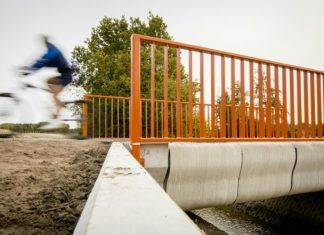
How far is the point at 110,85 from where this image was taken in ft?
52.2

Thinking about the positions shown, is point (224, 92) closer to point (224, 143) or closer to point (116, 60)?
point (224, 143)

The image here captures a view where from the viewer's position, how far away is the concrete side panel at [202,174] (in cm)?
286

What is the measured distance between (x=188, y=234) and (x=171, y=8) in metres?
22.3

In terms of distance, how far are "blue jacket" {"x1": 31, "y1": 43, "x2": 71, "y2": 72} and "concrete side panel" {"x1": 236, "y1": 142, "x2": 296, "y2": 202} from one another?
3.95 m

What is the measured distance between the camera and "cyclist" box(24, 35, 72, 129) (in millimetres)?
5094

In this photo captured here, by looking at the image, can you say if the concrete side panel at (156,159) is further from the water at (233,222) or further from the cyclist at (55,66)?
the water at (233,222)

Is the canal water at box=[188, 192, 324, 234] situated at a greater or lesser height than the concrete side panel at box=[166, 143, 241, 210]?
lesser

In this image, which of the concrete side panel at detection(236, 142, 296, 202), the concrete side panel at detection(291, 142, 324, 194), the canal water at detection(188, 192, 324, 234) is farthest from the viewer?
the canal water at detection(188, 192, 324, 234)

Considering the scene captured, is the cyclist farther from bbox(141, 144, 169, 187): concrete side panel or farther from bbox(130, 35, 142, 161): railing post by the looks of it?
bbox(141, 144, 169, 187): concrete side panel

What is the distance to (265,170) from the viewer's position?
3447mm

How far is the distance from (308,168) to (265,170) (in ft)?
3.10

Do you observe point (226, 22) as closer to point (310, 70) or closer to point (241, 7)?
point (241, 7)

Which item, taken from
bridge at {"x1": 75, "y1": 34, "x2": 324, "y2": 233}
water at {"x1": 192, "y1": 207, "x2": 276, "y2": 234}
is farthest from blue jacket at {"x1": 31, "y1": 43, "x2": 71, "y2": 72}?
water at {"x1": 192, "y1": 207, "x2": 276, "y2": 234}

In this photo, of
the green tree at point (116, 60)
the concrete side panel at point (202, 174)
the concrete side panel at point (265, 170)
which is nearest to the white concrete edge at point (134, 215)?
the concrete side panel at point (202, 174)
